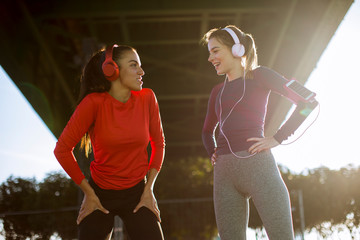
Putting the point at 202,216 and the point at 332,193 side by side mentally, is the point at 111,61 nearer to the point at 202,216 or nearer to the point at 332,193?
the point at 202,216

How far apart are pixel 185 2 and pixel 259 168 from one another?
541 centimetres

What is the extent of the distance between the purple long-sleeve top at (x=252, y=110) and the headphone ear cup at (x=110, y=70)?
85 centimetres

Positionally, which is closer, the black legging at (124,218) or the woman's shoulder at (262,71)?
the black legging at (124,218)

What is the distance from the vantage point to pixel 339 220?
7371mm

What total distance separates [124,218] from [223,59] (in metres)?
1.37

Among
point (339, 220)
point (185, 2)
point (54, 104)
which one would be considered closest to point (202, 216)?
point (339, 220)

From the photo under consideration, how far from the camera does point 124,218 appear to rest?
2.66 meters

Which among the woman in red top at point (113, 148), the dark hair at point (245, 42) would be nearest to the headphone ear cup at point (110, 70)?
the woman in red top at point (113, 148)

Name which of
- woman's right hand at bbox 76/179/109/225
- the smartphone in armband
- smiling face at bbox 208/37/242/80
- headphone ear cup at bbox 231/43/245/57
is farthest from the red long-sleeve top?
the smartphone in armband

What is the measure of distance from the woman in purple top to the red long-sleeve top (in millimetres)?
599

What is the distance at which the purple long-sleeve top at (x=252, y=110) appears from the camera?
277 cm

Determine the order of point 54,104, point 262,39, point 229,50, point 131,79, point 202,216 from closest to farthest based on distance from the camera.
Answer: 1. point 131,79
2. point 229,50
3. point 202,216
4. point 262,39
5. point 54,104

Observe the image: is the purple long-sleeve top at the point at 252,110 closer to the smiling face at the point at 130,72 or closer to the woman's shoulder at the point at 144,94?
the woman's shoulder at the point at 144,94

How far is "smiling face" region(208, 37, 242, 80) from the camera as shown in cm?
301
